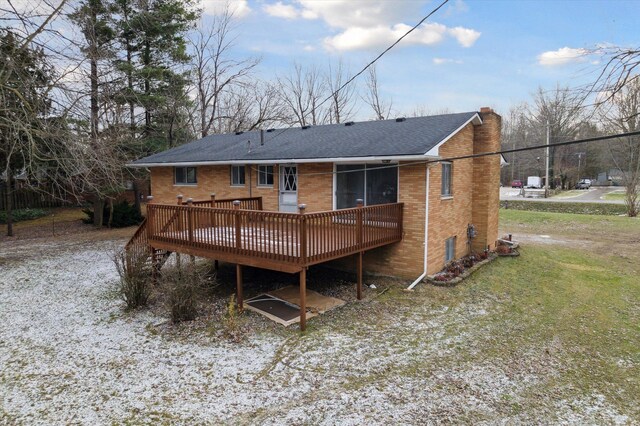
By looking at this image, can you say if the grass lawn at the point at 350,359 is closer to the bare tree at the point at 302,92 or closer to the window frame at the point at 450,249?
the window frame at the point at 450,249

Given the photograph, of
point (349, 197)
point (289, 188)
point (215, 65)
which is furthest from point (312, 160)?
point (215, 65)

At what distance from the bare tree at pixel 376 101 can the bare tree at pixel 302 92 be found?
4.87 meters

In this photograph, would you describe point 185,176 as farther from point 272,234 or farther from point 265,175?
point 272,234

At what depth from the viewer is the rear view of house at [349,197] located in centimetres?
830

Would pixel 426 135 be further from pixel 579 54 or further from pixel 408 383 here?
pixel 408 383

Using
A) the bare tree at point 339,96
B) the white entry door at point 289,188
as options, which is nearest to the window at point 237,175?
the white entry door at point 289,188

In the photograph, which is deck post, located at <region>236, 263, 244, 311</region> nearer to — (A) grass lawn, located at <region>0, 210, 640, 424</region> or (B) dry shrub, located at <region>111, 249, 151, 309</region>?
(A) grass lawn, located at <region>0, 210, 640, 424</region>

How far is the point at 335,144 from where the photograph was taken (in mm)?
11750

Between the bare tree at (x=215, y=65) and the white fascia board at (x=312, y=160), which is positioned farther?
the bare tree at (x=215, y=65)

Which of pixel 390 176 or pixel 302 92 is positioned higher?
pixel 302 92

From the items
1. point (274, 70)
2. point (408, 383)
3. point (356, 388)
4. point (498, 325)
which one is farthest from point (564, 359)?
point (274, 70)

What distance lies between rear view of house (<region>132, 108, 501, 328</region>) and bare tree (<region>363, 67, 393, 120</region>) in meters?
23.4

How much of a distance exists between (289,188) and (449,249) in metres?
5.36

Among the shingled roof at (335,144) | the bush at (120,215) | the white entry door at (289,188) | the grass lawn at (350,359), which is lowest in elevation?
the grass lawn at (350,359)
